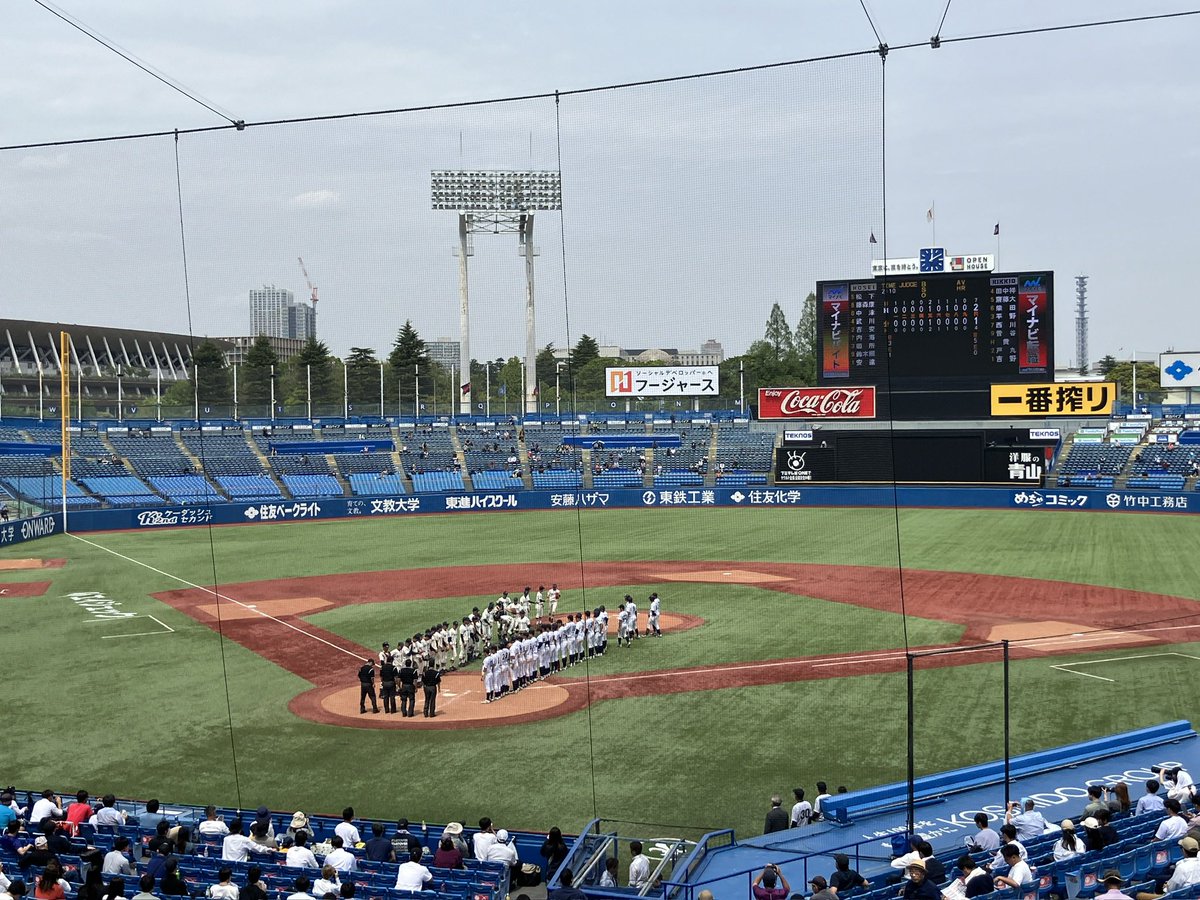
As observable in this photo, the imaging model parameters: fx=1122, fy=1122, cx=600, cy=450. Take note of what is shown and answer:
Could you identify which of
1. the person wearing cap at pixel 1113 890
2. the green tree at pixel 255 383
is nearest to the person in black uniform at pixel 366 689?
the person wearing cap at pixel 1113 890

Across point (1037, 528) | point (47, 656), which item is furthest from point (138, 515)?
point (1037, 528)

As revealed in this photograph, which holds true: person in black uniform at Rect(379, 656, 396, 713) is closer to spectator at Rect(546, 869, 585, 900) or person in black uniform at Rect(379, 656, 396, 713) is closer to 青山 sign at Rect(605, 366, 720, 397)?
spectator at Rect(546, 869, 585, 900)

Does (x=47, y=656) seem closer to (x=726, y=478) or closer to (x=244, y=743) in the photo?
(x=244, y=743)

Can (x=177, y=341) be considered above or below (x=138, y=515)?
above

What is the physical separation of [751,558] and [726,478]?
2104 cm

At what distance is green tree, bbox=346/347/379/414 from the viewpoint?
66.2m

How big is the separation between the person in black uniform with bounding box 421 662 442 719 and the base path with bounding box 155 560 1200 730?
19 centimetres

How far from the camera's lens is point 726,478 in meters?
58.2

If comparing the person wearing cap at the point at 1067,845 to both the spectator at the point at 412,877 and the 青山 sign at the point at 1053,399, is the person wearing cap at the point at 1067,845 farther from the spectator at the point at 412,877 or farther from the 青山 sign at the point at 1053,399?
the 青山 sign at the point at 1053,399

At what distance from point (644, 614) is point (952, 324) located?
24686mm

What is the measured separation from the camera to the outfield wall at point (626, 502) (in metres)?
48.4

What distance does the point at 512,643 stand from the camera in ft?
65.4

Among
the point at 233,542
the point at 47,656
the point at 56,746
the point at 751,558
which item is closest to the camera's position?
the point at 56,746

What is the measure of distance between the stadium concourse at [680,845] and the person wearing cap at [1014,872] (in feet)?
0.27
